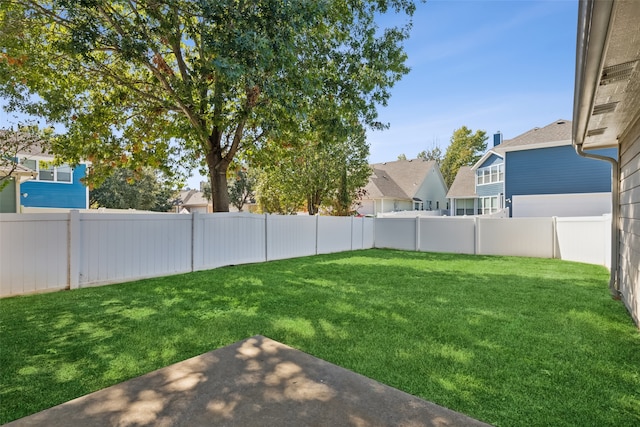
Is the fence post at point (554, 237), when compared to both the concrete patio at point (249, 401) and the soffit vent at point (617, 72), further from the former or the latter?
the concrete patio at point (249, 401)

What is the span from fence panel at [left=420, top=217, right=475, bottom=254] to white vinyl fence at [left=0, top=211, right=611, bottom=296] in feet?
0.11

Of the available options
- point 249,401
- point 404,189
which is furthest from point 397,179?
point 249,401

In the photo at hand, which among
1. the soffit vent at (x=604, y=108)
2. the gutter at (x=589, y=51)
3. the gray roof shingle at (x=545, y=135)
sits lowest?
the gutter at (x=589, y=51)

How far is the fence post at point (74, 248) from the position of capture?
5406 mm

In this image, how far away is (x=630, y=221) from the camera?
437cm

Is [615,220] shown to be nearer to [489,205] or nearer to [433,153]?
[489,205]

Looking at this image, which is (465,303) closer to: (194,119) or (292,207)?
(194,119)

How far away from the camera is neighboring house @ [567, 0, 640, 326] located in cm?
178

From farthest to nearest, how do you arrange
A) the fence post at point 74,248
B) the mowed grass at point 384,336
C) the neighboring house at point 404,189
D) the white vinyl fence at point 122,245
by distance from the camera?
1. the neighboring house at point 404,189
2. the fence post at point 74,248
3. the white vinyl fence at point 122,245
4. the mowed grass at point 384,336

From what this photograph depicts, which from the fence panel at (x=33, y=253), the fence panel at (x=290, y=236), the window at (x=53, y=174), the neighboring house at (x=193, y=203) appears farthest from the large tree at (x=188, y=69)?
the neighboring house at (x=193, y=203)

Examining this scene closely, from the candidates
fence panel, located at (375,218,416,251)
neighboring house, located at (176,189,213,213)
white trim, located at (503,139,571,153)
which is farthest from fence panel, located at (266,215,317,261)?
neighboring house, located at (176,189,213,213)

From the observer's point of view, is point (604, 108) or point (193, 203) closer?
point (604, 108)

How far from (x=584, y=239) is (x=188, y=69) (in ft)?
36.7

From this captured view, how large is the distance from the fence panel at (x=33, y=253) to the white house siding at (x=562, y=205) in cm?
1747
